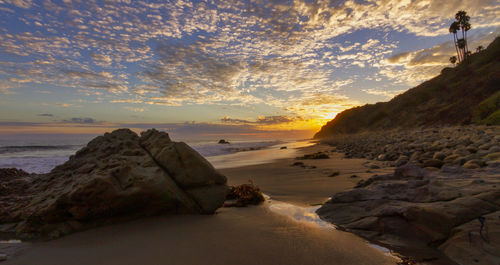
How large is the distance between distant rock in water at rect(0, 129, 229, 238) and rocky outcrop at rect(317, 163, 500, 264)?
223 centimetres

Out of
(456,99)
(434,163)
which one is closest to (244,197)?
(434,163)

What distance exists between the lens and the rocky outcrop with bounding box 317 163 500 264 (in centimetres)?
217

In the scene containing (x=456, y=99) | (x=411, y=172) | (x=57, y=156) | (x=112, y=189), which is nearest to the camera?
(x=112, y=189)

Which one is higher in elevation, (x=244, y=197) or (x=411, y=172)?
(x=411, y=172)

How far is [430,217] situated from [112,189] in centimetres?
409

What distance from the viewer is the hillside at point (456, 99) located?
66.7ft

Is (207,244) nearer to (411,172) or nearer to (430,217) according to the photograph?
(430,217)

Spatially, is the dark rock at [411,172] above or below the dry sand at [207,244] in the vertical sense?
above

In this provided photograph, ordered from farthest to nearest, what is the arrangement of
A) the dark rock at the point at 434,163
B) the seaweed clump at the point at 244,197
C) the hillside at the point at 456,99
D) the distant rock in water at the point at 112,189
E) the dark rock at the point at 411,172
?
the hillside at the point at 456,99
the dark rock at the point at 434,163
the seaweed clump at the point at 244,197
the dark rock at the point at 411,172
the distant rock in water at the point at 112,189

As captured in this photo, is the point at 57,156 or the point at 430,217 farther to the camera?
the point at 57,156

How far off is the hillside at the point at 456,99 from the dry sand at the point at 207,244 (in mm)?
18259

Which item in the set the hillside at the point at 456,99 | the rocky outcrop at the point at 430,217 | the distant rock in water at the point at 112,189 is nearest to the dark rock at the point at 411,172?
the rocky outcrop at the point at 430,217

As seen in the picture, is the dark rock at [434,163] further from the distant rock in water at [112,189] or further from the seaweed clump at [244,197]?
the distant rock in water at [112,189]

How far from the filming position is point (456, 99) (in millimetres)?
27969
